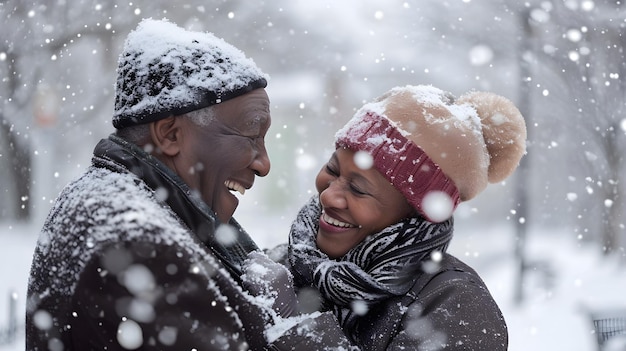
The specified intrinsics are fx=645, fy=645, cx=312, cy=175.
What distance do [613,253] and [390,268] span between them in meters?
11.4

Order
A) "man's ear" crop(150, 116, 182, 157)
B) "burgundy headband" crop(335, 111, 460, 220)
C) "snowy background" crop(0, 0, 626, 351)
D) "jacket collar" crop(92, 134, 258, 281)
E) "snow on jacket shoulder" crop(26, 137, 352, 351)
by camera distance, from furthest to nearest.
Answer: "snowy background" crop(0, 0, 626, 351)
"burgundy headband" crop(335, 111, 460, 220)
"man's ear" crop(150, 116, 182, 157)
"jacket collar" crop(92, 134, 258, 281)
"snow on jacket shoulder" crop(26, 137, 352, 351)

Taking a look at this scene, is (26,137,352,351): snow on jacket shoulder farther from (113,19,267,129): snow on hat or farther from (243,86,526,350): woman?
(243,86,526,350): woman

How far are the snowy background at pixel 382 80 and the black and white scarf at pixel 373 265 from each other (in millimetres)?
5913

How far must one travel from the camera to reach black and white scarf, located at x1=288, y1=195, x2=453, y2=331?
2383 mm

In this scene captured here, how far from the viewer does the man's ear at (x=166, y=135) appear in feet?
6.84

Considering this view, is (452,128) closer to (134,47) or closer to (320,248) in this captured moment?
(320,248)

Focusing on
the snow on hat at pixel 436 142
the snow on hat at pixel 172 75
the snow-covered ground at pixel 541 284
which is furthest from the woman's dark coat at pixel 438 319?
the snow-covered ground at pixel 541 284

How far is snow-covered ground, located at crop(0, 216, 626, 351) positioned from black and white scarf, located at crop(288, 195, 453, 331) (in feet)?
19.1

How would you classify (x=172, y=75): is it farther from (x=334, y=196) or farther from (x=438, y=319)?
(x=438, y=319)

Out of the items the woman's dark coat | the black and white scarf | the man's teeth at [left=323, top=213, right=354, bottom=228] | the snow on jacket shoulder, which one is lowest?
the woman's dark coat

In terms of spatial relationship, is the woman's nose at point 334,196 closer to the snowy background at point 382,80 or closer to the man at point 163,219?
the man at point 163,219

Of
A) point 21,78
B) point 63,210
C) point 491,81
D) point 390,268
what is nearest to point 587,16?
point 491,81

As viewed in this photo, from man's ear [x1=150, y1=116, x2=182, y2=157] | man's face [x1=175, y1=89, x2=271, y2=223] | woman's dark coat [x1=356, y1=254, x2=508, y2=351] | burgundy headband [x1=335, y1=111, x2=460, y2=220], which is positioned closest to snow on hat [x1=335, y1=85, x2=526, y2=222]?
burgundy headband [x1=335, y1=111, x2=460, y2=220]

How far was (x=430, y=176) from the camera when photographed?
98.4 inches
